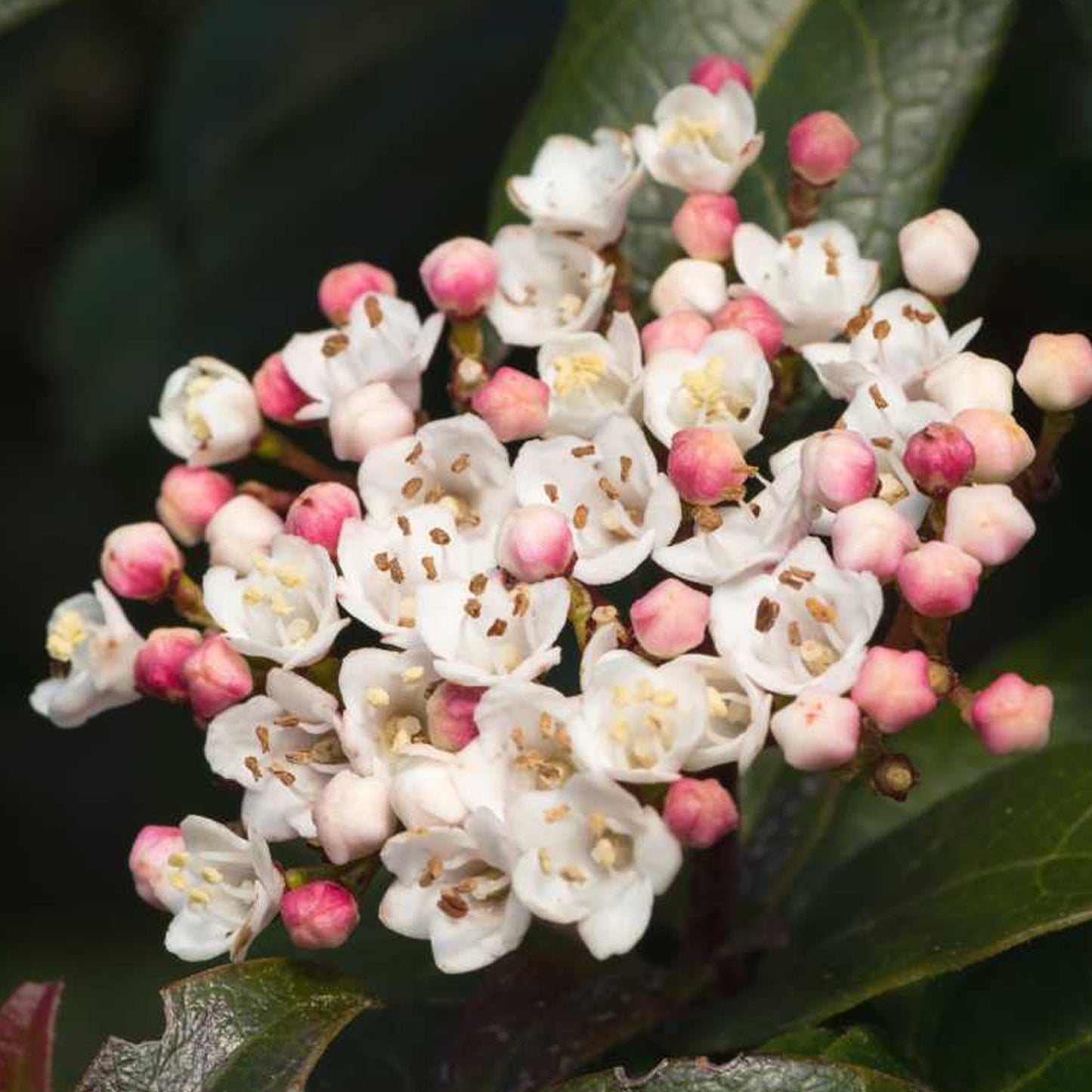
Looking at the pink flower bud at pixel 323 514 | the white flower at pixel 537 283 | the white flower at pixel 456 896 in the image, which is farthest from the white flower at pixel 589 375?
the white flower at pixel 456 896

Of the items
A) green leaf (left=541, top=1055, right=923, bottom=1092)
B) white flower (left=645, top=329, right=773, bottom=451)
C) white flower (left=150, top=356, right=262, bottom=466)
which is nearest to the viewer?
green leaf (left=541, top=1055, right=923, bottom=1092)

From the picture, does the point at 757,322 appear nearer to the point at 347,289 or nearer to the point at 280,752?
the point at 347,289

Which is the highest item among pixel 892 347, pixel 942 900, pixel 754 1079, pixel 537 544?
pixel 537 544

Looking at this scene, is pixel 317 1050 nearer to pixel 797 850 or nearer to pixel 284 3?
pixel 797 850

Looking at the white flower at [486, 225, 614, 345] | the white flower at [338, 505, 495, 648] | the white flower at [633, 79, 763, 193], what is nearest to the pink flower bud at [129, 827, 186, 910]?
the white flower at [338, 505, 495, 648]

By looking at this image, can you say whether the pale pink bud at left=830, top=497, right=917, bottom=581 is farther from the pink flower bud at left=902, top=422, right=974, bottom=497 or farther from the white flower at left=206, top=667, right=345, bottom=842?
the white flower at left=206, top=667, right=345, bottom=842

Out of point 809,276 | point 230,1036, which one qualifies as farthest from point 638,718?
point 809,276

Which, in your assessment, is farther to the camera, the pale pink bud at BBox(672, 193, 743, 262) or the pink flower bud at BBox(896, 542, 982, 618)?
the pale pink bud at BBox(672, 193, 743, 262)
